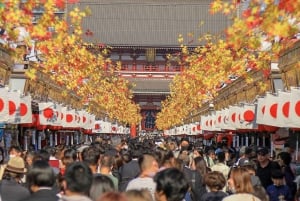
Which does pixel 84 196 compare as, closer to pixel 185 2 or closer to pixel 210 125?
pixel 210 125

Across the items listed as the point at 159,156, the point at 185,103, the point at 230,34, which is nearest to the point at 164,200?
the point at 230,34

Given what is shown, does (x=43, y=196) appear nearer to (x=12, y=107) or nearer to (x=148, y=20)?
(x=12, y=107)

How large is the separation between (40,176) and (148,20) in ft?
242

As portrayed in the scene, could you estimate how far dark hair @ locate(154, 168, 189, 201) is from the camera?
753 centimetres

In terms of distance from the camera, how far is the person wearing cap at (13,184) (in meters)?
8.44

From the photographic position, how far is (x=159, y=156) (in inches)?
546

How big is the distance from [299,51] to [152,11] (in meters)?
60.5

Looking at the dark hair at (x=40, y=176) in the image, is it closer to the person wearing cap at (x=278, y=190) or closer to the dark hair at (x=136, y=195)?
the dark hair at (x=136, y=195)

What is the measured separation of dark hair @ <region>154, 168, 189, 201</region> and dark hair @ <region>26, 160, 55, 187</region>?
1.10m

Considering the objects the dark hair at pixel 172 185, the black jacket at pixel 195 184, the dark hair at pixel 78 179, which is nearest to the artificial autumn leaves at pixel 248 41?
the black jacket at pixel 195 184

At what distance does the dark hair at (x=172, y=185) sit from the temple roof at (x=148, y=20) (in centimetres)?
7089

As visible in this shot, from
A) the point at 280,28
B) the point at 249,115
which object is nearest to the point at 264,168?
the point at 280,28

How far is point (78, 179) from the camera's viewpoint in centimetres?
736

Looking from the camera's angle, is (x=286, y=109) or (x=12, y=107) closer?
(x=286, y=109)
